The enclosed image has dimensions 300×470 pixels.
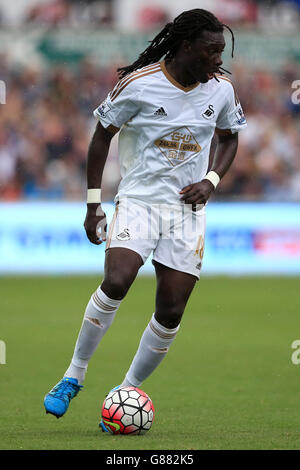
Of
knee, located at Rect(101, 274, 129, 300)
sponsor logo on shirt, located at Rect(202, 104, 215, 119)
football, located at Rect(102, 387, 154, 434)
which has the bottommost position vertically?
football, located at Rect(102, 387, 154, 434)

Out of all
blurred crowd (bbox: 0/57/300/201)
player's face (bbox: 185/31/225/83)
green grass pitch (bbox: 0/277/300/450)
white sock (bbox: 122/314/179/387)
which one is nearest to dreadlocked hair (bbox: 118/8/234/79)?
player's face (bbox: 185/31/225/83)

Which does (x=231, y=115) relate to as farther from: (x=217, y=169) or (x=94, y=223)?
(x=94, y=223)

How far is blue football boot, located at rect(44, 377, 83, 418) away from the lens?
17.9 feet

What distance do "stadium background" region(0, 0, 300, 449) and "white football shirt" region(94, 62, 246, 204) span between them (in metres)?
1.47

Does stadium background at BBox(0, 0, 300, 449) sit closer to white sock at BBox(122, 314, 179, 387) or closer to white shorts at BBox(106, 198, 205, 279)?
white sock at BBox(122, 314, 179, 387)

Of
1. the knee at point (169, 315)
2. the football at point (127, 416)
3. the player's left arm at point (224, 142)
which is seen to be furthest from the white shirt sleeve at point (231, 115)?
the football at point (127, 416)

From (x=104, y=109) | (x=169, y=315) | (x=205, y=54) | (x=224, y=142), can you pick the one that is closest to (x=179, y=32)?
(x=205, y=54)

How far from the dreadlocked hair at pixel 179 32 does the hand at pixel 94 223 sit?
0.85m

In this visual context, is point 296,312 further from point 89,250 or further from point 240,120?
point 240,120

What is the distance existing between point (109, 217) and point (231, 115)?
8194mm
